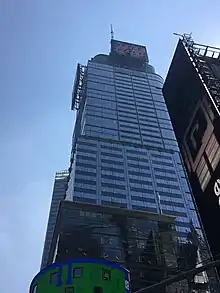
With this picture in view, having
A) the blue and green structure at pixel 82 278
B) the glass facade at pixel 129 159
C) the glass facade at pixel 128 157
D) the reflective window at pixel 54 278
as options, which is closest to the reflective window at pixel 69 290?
the blue and green structure at pixel 82 278

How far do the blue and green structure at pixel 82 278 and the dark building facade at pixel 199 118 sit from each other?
29.6 feet

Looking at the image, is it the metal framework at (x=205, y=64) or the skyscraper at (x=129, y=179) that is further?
the skyscraper at (x=129, y=179)

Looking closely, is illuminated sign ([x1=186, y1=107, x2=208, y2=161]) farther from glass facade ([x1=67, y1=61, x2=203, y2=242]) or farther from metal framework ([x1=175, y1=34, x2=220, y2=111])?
glass facade ([x1=67, y1=61, x2=203, y2=242])

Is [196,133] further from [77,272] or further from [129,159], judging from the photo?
[129,159]

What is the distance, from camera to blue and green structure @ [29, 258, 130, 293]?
30.6 m

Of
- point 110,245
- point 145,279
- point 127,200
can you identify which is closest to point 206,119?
point 145,279

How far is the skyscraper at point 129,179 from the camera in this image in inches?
3477

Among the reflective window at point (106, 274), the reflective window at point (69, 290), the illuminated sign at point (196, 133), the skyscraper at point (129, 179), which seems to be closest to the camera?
the illuminated sign at point (196, 133)

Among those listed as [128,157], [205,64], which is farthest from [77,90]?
[205,64]

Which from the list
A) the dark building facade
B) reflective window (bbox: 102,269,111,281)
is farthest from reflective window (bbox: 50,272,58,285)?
the dark building facade

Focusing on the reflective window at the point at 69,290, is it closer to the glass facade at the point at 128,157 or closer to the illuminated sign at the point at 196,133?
the illuminated sign at the point at 196,133

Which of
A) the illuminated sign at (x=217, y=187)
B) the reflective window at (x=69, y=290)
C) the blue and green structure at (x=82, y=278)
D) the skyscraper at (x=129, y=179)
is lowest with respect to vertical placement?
the reflective window at (x=69, y=290)

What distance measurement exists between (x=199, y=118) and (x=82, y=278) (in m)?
15.7

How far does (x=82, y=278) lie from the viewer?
31.0 metres
